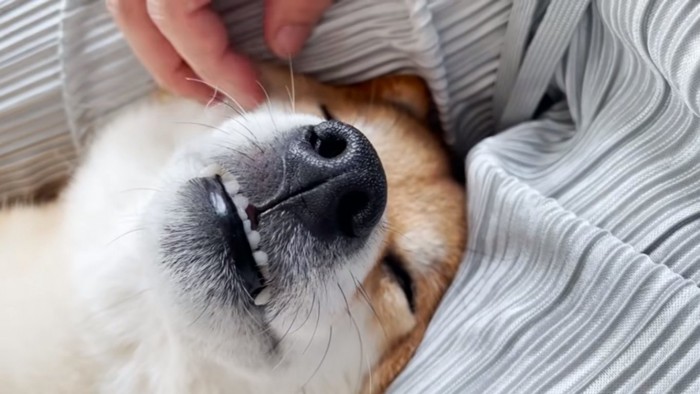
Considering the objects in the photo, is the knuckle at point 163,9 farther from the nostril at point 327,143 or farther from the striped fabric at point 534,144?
the nostril at point 327,143

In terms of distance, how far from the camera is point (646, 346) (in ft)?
2.66

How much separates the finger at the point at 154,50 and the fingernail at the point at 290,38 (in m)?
0.14

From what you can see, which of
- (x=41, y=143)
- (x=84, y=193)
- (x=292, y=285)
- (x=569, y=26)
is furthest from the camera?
(x=41, y=143)

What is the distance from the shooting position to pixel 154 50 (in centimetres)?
116

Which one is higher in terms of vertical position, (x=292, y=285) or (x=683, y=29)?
(x=683, y=29)

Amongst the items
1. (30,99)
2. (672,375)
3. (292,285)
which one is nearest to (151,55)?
(30,99)

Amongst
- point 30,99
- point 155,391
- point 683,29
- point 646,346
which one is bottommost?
point 155,391

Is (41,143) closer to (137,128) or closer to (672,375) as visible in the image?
(137,128)

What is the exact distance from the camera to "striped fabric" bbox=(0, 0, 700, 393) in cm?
84

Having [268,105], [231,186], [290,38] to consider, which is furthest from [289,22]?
[231,186]

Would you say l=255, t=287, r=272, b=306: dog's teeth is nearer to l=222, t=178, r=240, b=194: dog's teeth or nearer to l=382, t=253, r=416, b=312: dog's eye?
l=222, t=178, r=240, b=194: dog's teeth

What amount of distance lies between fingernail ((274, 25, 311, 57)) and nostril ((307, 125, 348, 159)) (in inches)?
10.0

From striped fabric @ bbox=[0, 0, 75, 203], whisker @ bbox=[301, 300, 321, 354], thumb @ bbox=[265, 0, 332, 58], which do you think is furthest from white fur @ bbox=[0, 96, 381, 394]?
striped fabric @ bbox=[0, 0, 75, 203]

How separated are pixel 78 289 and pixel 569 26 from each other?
2.83 ft
